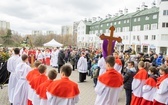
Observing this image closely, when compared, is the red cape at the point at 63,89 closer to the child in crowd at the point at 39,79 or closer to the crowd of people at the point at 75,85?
the crowd of people at the point at 75,85

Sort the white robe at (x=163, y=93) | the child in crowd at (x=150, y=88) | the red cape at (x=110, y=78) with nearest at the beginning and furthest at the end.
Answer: the red cape at (x=110, y=78) < the white robe at (x=163, y=93) < the child in crowd at (x=150, y=88)

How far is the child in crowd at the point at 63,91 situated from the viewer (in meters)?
4.31

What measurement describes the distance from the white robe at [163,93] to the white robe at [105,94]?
1.44 meters

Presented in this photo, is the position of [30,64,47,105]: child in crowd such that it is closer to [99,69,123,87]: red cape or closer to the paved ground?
[99,69,123,87]: red cape

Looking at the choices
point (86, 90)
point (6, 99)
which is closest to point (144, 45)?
point (86, 90)

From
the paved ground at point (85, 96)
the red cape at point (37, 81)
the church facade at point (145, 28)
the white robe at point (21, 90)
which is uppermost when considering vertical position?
the church facade at point (145, 28)

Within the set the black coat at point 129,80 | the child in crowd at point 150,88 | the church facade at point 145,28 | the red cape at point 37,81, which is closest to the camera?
the red cape at point 37,81

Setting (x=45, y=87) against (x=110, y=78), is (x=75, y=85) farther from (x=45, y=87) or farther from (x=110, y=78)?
(x=110, y=78)

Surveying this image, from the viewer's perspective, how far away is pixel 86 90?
11188 millimetres

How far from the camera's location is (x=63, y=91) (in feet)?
14.2

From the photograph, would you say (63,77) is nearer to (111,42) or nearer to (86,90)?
(111,42)

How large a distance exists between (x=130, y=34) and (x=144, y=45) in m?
6.74

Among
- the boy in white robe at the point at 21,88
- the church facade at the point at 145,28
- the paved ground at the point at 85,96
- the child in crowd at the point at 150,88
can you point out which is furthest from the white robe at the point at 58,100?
the church facade at the point at 145,28

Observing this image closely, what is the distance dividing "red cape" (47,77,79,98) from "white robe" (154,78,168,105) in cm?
277
